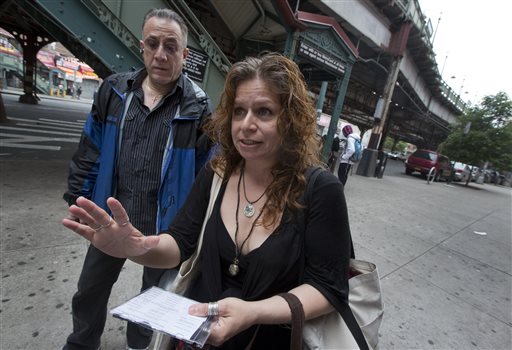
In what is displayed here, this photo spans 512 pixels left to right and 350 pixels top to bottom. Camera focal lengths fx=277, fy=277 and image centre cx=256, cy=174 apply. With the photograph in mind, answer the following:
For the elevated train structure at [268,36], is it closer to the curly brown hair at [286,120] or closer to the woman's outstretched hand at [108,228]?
the curly brown hair at [286,120]

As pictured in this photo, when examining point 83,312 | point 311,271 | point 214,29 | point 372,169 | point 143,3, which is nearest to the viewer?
point 311,271

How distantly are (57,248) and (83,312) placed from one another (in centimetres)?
166

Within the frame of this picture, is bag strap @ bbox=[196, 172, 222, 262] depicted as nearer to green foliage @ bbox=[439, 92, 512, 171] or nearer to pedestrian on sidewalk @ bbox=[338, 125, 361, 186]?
pedestrian on sidewalk @ bbox=[338, 125, 361, 186]

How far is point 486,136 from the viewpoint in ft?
60.2

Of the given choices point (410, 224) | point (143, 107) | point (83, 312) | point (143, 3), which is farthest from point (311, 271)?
point (410, 224)

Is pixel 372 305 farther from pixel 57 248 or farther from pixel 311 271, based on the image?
pixel 57 248

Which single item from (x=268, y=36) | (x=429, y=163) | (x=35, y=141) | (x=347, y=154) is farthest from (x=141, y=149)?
(x=429, y=163)

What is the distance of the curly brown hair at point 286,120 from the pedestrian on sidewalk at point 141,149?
0.48 metres

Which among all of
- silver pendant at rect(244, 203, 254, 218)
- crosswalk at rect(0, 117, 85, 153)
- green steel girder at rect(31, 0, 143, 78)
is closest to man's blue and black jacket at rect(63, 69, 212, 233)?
silver pendant at rect(244, 203, 254, 218)

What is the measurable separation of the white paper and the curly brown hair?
0.48 m

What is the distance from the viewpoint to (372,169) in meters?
14.0

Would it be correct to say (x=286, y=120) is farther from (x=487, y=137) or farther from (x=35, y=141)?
(x=487, y=137)

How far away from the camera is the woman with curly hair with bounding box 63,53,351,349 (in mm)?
1057

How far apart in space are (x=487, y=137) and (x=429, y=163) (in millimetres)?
4340
